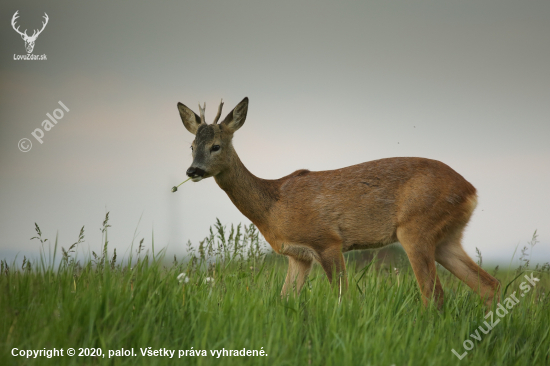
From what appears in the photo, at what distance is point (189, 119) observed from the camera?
22.1 feet

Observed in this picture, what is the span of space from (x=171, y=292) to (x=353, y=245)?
280cm

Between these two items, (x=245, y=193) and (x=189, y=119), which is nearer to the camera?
(x=245, y=193)

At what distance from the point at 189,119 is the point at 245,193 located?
125 cm

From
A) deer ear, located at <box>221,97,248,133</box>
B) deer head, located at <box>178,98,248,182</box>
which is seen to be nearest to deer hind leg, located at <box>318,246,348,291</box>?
deer head, located at <box>178,98,248,182</box>

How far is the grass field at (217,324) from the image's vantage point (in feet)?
11.4

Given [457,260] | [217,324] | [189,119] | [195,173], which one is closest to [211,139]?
[195,173]

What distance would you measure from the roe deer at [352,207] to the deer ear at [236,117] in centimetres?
1

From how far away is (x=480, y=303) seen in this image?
17.9 ft

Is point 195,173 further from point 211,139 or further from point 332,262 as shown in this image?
point 332,262

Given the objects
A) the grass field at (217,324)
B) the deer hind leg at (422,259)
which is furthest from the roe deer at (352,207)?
the grass field at (217,324)

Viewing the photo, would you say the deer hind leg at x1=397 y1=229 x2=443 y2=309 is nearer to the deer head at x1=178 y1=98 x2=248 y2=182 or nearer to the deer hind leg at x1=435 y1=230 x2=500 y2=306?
the deer hind leg at x1=435 y1=230 x2=500 y2=306

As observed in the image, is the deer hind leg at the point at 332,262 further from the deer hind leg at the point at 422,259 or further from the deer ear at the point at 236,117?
Result: the deer ear at the point at 236,117

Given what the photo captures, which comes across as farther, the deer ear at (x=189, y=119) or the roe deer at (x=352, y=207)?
the deer ear at (x=189, y=119)

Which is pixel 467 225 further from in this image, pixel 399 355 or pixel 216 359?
pixel 216 359
